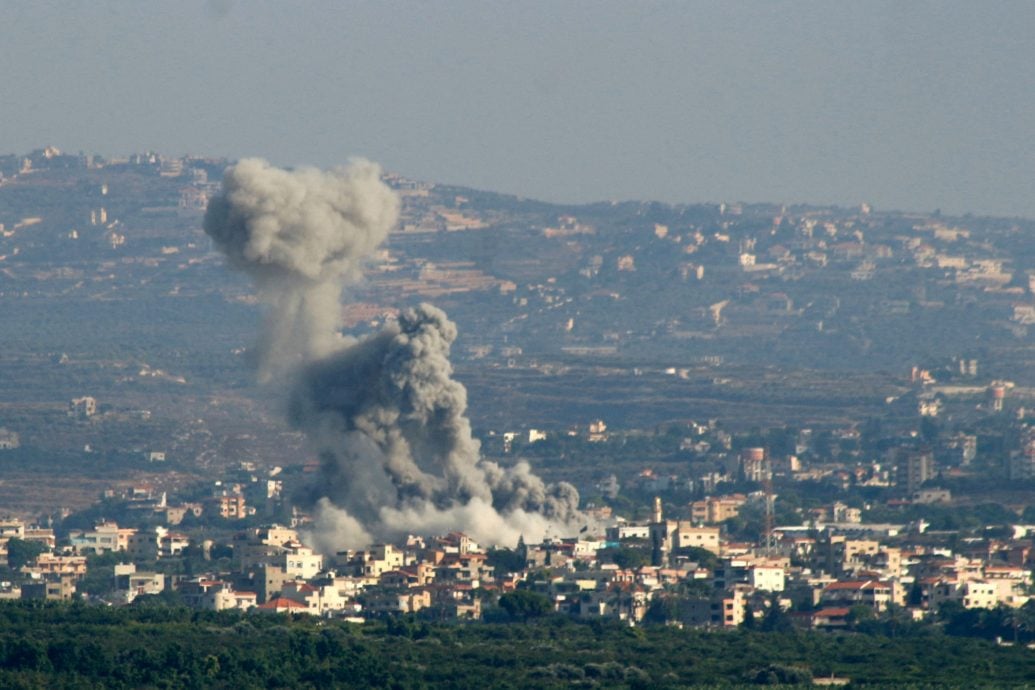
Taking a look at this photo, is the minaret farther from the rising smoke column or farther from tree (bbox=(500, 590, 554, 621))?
tree (bbox=(500, 590, 554, 621))

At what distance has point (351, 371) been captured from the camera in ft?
354

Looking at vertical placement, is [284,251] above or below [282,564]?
above

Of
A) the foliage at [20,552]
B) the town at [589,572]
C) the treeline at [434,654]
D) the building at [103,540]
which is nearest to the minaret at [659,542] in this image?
the town at [589,572]

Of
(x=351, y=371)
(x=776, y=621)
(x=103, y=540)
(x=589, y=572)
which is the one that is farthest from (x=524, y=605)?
(x=103, y=540)

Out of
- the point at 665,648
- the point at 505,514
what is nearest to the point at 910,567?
the point at 505,514

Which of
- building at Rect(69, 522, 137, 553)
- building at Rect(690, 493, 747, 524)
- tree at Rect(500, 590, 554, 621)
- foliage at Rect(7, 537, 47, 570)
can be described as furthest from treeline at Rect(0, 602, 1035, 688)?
building at Rect(690, 493, 747, 524)

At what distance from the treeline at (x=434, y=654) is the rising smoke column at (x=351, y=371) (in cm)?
1318

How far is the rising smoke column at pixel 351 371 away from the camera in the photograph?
351ft

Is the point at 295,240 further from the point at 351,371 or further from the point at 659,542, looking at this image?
the point at 659,542

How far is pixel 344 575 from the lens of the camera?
350 feet

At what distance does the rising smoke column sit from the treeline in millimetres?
13182

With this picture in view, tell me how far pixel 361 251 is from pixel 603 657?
30939 mm

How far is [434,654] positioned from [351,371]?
81.9 feet

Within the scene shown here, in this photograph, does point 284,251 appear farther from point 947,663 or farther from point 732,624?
point 947,663
